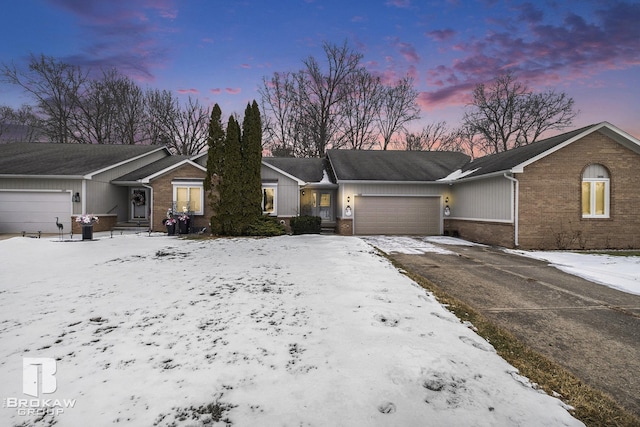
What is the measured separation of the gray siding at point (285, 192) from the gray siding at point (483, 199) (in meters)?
8.74

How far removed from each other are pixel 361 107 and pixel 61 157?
23557 mm

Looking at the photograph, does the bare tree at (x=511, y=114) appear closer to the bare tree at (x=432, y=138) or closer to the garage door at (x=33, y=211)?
the bare tree at (x=432, y=138)

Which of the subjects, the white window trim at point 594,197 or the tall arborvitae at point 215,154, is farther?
the tall arborvitae at point 215,154

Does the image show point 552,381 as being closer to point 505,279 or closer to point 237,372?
point 237,372

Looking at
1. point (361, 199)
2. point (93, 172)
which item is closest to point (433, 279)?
point (361, 199)

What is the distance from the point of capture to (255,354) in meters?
2.90

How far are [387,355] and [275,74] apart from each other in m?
29.2

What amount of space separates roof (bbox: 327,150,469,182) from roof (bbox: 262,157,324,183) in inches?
50.5

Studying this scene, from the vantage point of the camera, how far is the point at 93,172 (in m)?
15.0

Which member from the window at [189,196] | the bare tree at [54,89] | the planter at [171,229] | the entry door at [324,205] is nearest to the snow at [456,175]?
the entry door at [324,205]

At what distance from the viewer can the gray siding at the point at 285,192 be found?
16.1 meters

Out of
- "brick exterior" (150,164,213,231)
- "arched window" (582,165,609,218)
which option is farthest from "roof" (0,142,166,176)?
"arched window" (582,165,609,218)

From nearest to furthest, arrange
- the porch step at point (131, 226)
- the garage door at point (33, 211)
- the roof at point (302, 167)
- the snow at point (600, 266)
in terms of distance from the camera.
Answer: the snow at point (600, 266), the garage door at point (33, 211), the porch step at point (131, 226), the roof at point (302, 167)

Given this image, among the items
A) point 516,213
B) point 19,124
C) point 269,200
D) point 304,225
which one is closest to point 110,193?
point 269,200
